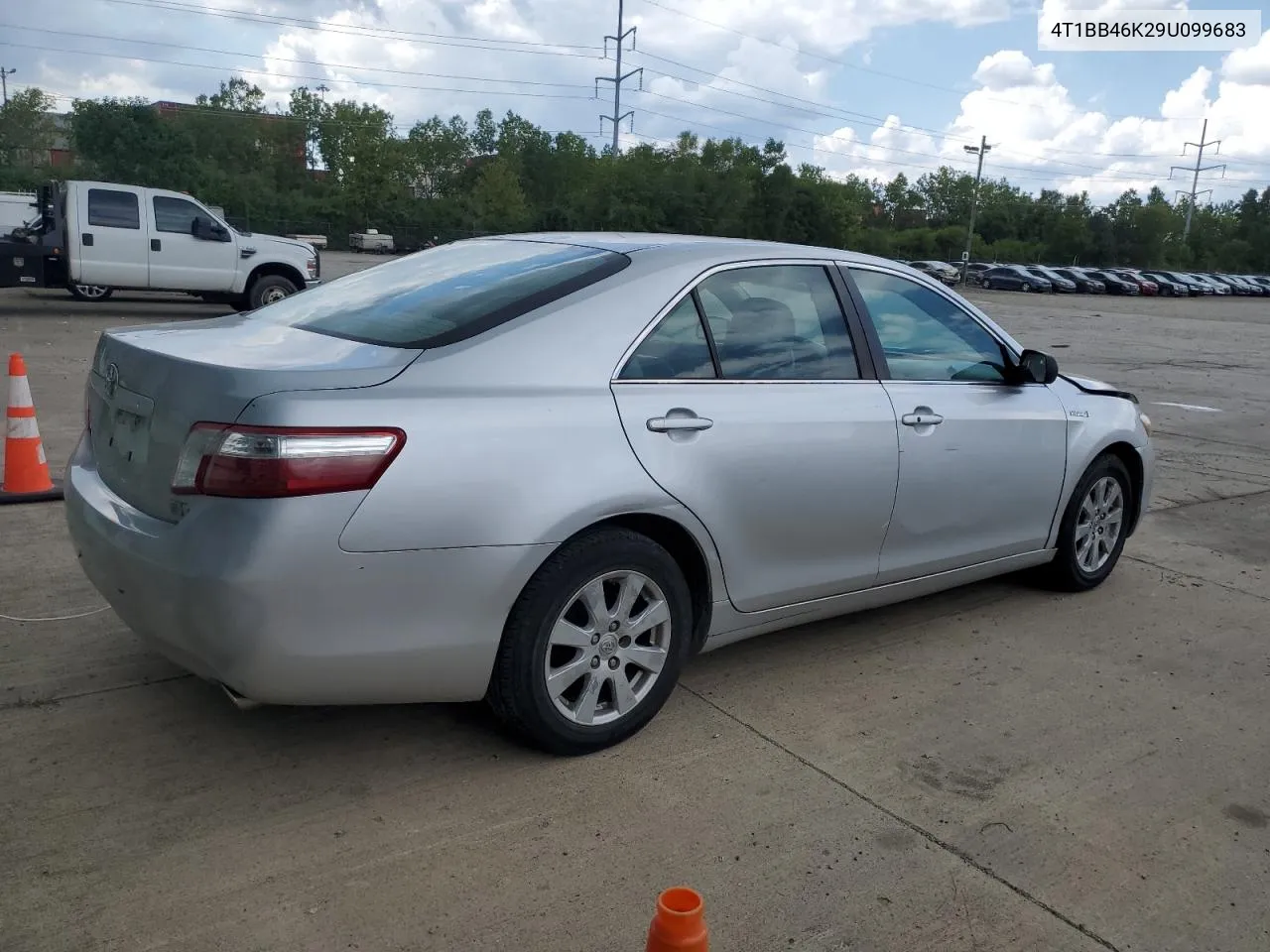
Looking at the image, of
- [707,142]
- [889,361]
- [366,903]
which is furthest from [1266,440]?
[707,142]

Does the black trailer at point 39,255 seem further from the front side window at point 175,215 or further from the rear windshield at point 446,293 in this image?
the rear windshield at point 446,293

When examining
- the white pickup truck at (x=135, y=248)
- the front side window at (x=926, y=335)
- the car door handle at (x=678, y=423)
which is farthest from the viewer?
the white pickup truck at (x=135, y=248)

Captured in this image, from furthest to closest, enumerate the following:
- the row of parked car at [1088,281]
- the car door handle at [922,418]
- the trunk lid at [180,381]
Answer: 1. the row of parked car at [1088,281]
2. the car door handle at [922,418]
3. the trunk lid at [180,381]

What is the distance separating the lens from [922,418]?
4.31 meters

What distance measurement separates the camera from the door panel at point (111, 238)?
16062 millimetres

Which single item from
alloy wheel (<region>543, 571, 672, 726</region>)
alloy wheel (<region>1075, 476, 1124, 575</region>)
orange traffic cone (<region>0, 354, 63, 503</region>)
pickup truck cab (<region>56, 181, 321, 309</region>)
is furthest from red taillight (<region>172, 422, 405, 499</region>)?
pickup truck cab (<region>56, 181, 321, 309</region>)

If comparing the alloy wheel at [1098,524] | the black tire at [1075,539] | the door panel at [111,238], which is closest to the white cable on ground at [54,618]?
the black tire at [1075,539]

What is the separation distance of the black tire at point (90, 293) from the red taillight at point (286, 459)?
15.8 m

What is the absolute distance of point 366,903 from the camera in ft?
8.95

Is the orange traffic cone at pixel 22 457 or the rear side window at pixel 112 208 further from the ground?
the rear side window at pixel 112 208

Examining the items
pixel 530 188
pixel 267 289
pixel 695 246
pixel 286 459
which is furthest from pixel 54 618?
pixel 530 188

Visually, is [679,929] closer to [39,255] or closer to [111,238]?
[111,238]

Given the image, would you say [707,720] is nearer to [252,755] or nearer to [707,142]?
[252,755]

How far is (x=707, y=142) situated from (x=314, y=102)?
134ft
